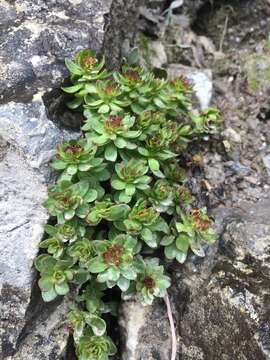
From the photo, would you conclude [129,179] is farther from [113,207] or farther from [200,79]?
[200,79]

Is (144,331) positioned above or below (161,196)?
below

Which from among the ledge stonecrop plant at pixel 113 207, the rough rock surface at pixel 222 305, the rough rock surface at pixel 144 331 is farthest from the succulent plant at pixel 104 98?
the rough rock surface at pixel 144 331

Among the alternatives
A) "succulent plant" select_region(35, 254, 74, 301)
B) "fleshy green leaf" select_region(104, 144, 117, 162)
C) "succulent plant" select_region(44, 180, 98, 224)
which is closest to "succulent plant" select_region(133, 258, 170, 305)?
"succulent plant" select_region(35, 254, 74, 301)

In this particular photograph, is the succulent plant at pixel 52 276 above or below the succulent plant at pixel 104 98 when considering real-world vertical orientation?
below

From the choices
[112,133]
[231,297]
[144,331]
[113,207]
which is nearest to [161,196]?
[113,207]

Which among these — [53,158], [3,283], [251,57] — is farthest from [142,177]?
[251,57]

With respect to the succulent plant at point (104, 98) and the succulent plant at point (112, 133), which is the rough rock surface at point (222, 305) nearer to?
the succulent plant at point (112, 133)
